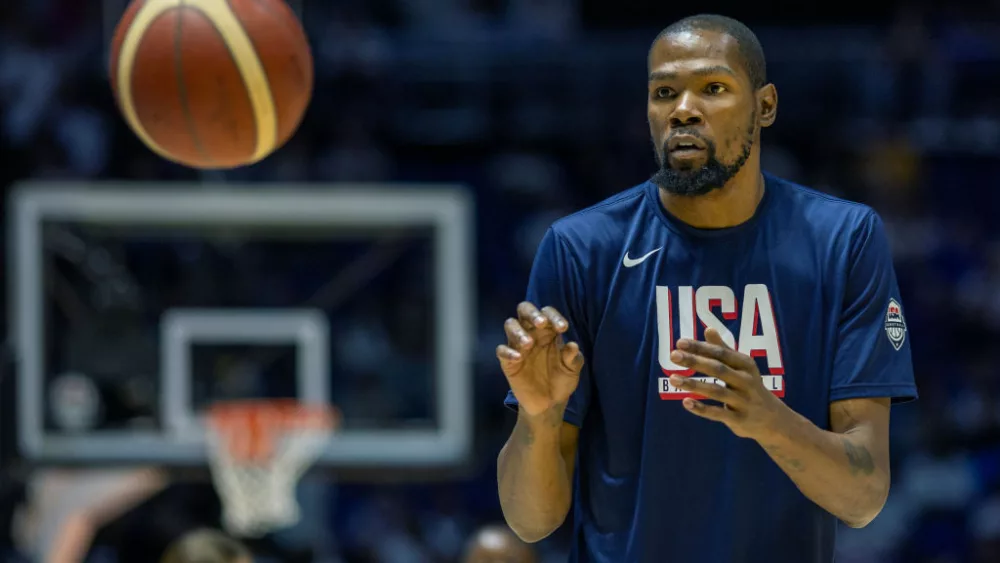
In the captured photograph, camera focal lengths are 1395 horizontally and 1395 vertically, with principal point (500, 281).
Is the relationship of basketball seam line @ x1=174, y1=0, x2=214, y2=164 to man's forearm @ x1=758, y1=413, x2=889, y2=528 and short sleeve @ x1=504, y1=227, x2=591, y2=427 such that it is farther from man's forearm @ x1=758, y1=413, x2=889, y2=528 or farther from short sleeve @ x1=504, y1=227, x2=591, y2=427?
man's forearm @ x1=758, y1=413, x2=889, y2=528

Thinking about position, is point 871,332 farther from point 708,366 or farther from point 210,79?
point 210,79

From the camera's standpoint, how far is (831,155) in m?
11.4

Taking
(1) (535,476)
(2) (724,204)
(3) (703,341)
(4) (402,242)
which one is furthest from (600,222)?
(4) (402,242)

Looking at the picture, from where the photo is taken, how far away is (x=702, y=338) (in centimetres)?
260

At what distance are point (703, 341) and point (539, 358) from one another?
0.30 metres

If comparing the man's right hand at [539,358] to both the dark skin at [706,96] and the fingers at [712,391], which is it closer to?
the fingers at [712,391]

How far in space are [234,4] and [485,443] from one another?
19.9 feet

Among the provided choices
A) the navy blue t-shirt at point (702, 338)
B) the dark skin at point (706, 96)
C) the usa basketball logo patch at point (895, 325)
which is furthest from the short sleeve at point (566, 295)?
the usa basketball logo patch at point (895, 325)

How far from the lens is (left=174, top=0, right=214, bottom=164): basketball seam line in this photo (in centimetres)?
436

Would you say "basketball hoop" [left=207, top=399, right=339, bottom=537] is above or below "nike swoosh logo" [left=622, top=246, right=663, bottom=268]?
below

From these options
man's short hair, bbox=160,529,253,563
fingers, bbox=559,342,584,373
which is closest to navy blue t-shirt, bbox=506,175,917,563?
fingers, bbox=559,342,584,373

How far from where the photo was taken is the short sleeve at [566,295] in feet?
8.55

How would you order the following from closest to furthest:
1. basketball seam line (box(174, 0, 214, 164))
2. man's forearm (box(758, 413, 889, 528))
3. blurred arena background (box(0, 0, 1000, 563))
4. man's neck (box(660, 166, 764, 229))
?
man's forearm (box(758, 413, 889, 528)), man's neck (box(660, 166, 764, 229)), basketball seam line (box(174, 0, 214, 164)), blurred arena background (box(0, 0, 1000, 563))

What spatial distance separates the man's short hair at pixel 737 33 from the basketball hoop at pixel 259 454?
5.42m
